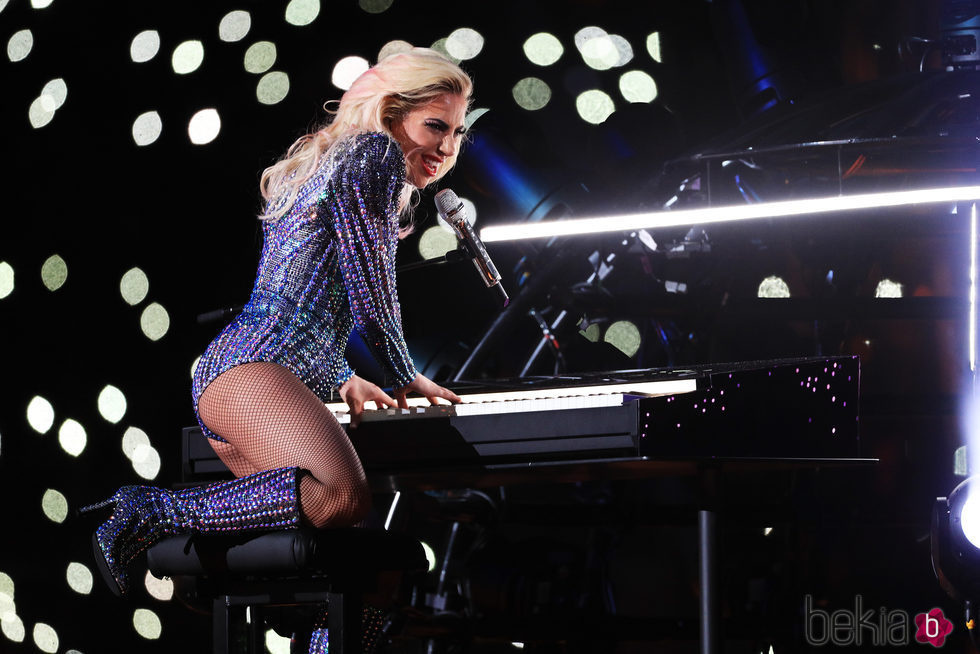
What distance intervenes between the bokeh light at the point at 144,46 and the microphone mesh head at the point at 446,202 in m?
1.95

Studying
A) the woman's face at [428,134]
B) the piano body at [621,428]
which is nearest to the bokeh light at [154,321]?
the piano body at [621,428]

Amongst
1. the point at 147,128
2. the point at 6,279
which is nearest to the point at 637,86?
the point at 147,128

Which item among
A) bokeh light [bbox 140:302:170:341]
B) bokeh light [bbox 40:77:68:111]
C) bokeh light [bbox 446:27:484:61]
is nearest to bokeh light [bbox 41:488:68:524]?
bokeh light [bbox 140:302:170:341]

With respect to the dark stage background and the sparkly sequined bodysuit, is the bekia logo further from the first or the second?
the sparkly sequined bodysuit

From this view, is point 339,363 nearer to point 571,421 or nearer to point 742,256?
point 571,421

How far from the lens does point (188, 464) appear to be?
2.31m

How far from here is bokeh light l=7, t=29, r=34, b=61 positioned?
3.95 meters

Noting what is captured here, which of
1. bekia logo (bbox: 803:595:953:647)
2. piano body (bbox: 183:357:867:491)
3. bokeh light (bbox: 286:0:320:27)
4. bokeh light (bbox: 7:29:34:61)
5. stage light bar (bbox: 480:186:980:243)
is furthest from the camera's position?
bokeh light (bbox: 7:29:34:61)

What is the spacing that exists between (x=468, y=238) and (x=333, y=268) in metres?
0.32

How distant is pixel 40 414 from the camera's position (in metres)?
3.81

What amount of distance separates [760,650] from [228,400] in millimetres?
1871

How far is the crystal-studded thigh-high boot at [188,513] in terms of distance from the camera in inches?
72.9

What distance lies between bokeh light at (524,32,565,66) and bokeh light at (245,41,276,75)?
88 cm

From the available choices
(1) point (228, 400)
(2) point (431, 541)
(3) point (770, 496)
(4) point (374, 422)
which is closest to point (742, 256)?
(3) point (770, 496)
